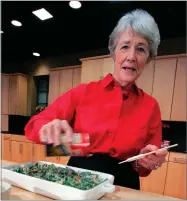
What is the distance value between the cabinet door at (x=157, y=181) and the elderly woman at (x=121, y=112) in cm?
145

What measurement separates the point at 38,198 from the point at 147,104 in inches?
22.7

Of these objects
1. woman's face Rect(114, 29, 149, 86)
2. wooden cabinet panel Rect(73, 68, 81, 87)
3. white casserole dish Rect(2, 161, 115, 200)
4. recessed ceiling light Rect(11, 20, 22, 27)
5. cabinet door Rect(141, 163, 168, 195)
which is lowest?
cabinet door Rect(141, 163, 168, 195)

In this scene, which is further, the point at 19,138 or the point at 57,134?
the point at 19,138

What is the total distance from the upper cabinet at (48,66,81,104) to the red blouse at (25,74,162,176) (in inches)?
85.1

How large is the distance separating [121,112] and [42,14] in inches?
64.1

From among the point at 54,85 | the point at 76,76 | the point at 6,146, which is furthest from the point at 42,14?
the point at 6,146

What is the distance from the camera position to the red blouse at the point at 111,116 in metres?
0.75

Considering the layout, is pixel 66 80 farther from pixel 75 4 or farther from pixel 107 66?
pixel 75 4

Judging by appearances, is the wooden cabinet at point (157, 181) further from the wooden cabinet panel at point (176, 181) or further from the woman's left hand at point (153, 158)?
the woman's left hand at point (153, 158)

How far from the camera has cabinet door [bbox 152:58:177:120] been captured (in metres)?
2.18

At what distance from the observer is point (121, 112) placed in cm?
79

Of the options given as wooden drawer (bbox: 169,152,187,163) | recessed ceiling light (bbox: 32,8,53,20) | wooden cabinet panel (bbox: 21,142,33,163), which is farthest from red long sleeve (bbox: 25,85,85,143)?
wooden cabinet panel (bbox: 21,142,33,163)

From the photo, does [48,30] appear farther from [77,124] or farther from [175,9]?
[77,124]

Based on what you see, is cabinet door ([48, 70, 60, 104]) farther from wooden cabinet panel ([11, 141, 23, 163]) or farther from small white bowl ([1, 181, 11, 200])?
small white bowl ([1, 181, 11, 200])
